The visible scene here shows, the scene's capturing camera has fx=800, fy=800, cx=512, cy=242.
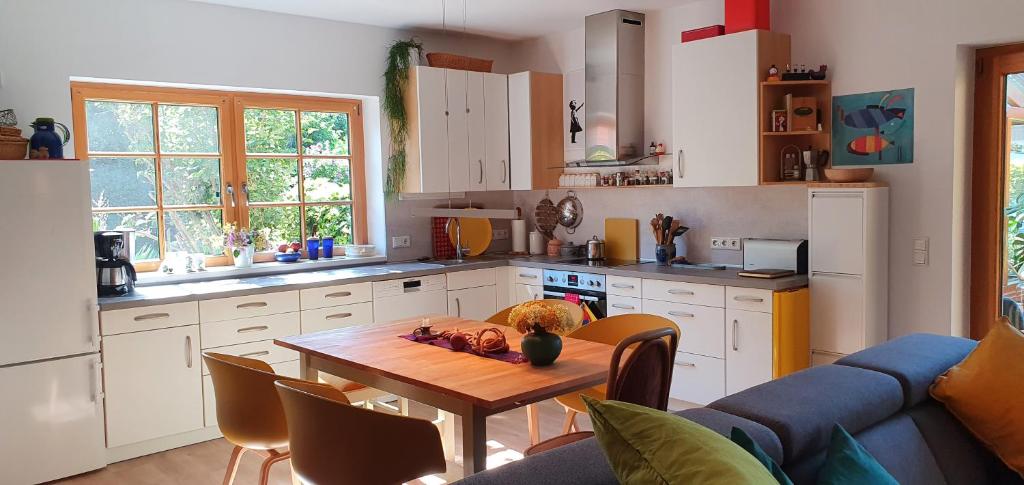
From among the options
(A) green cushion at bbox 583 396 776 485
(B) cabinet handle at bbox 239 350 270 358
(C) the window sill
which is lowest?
(B) cabinet handle at bbox 239 350 270 358

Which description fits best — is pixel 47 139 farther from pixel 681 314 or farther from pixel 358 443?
pixel 681 314

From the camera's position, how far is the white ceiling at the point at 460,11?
513cm

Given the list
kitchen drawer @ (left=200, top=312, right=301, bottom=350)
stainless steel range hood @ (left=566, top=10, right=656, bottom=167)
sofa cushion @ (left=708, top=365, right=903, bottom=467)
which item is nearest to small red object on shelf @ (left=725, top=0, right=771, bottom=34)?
stainless steel range hood @ (left=566, top=10, right=656, bottom=167)

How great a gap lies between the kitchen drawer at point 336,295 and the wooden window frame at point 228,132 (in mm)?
810

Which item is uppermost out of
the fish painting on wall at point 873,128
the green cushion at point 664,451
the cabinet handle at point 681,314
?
the fish painting on wall at point 873,128

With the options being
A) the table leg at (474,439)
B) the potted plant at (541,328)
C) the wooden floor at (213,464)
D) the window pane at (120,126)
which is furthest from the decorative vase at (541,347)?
the window pane at (120,126)

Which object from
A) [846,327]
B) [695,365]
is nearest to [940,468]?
[846,327]

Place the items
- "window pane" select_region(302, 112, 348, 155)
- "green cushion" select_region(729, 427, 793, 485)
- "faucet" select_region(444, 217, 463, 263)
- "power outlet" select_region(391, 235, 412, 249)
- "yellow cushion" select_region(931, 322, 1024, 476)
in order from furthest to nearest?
"faucet" select_region(444, 217, 463, 263) → "power outlet" select_region(391, 235, 412, 249) → "window pane" select_region(302, 112, 348, 155) → "yellow cushion" select_region(931, 322, 1024, 476) → "green cushion" select_region(729, 427, 793, 485)

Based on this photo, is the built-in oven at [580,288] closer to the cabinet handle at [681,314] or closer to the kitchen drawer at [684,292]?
the kitchen drawer at [684,292]

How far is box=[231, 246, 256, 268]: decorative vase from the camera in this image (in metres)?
5.30

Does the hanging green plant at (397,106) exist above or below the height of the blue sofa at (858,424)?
above

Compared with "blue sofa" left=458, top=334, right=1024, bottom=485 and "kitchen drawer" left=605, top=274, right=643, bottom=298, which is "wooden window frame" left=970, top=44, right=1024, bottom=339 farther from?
"kitchen drawer" left=605, top=274, right=643, bottom=298

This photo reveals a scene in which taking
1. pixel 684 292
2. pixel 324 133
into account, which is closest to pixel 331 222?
pixel 324 133

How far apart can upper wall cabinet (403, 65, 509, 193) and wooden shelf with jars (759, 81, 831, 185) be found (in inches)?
85.3
